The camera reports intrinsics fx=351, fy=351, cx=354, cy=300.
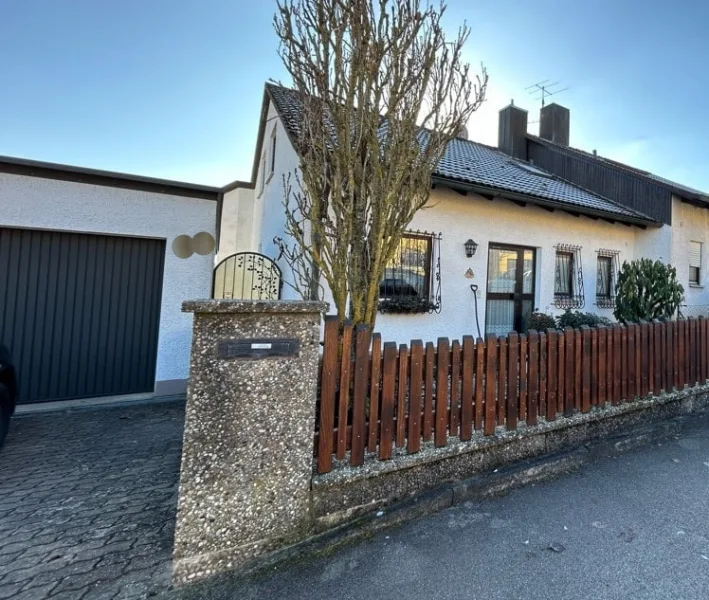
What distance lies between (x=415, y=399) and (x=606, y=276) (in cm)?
853

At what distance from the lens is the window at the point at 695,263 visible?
31.0ft

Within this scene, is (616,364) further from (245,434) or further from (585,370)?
(245,434)

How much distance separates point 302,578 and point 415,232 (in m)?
5.24

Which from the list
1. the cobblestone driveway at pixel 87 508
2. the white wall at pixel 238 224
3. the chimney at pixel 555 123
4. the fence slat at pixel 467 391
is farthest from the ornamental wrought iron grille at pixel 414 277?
the chimney at pixel 555 123

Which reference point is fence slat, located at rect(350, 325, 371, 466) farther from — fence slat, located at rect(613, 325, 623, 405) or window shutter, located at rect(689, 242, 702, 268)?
window shutter, located at rect(689, 242, 702, 268)

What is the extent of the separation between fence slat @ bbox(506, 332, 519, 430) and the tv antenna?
520 inches

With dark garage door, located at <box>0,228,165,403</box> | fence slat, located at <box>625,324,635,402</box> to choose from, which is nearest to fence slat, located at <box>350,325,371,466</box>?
fence slat, located at <box>625,324,635,402</box>

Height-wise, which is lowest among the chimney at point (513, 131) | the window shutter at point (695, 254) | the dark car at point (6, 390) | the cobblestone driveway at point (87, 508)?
the cobblestone driveway at point (87, 508)

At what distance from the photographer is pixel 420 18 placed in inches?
114

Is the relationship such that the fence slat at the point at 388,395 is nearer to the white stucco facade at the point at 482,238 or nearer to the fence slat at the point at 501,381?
the fence slat at the point at 501,381

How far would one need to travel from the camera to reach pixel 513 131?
1184 cm

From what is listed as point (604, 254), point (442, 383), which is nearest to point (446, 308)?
point (442, 383)

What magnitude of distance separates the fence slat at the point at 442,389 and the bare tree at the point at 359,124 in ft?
2.11

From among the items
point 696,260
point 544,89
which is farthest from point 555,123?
point 696,260
